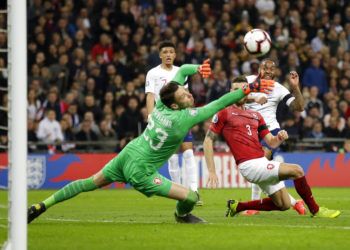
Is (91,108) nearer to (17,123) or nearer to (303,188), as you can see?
(303,188)

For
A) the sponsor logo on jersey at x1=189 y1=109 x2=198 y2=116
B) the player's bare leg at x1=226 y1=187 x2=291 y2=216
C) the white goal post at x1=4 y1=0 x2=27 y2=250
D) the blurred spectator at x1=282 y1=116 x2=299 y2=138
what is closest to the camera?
the white goal post at x1=4 y1=0 x2=27 y2=250

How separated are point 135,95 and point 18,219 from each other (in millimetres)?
15345

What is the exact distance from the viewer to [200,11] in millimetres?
27297

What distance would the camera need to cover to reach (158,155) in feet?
37.5

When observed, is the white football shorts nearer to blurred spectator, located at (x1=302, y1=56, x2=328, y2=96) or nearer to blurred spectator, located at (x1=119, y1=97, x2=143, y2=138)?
blurred spectator, located at (x1=119, y1=97, x2=143, y2=138)

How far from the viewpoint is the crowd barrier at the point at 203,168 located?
22172 millimetres

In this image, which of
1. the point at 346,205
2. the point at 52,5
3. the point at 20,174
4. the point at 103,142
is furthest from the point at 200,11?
the point at 20,174

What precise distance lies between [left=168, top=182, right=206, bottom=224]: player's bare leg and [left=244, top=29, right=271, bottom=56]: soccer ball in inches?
95.6

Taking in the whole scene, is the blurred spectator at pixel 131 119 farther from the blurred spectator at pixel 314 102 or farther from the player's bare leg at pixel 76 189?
the player's bare leg at pixel 76 189

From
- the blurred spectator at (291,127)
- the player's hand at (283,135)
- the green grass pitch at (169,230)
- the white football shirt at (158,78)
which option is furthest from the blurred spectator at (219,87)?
the player's hand at (283,135)

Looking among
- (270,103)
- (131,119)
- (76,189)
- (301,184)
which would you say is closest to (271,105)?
(270,103)

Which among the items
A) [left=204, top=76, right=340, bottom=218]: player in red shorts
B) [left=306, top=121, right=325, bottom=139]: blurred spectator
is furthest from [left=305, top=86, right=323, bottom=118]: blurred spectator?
[left=204, top=76, right=340, bottom=218]: player in red shorts

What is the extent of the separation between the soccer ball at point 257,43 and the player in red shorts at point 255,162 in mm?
645

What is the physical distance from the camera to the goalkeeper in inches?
437
